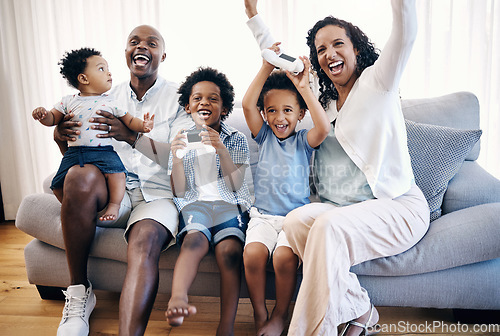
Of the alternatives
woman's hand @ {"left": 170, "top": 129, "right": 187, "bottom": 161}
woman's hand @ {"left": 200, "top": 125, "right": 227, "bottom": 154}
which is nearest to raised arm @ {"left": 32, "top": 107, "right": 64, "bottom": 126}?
woman's hand @ {"left": 170, "top": 129, "right": 187, "bottom": 161}

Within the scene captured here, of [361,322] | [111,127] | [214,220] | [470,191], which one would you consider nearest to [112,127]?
[111,127]

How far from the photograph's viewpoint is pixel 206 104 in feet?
5.00

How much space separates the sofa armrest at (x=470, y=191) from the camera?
1513 mm

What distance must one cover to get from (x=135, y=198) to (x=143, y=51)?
23.5 inches

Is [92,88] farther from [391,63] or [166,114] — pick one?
[391,63]

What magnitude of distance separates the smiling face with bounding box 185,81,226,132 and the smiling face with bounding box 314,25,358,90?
0.42m

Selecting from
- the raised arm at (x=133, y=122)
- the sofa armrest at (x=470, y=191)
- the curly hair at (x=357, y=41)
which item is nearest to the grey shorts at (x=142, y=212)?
the raised arm at (x=133, y=122)

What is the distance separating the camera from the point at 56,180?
146 centimetres

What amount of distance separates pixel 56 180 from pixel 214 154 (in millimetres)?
583

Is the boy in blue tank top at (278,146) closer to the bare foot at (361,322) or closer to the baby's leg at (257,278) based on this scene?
the baby's leg at (257,278)

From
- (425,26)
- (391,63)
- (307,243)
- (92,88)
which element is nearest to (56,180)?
(92,88)

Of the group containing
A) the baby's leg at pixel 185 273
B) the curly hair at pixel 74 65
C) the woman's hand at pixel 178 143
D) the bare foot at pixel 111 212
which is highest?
the curly hair at pixel 74 65

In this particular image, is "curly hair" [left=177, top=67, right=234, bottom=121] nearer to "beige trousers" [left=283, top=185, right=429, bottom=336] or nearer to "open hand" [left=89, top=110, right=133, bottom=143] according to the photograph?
"open hand" [left=89, top=110, right=133, bottom=143]

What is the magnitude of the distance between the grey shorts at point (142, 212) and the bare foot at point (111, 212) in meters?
0.05
